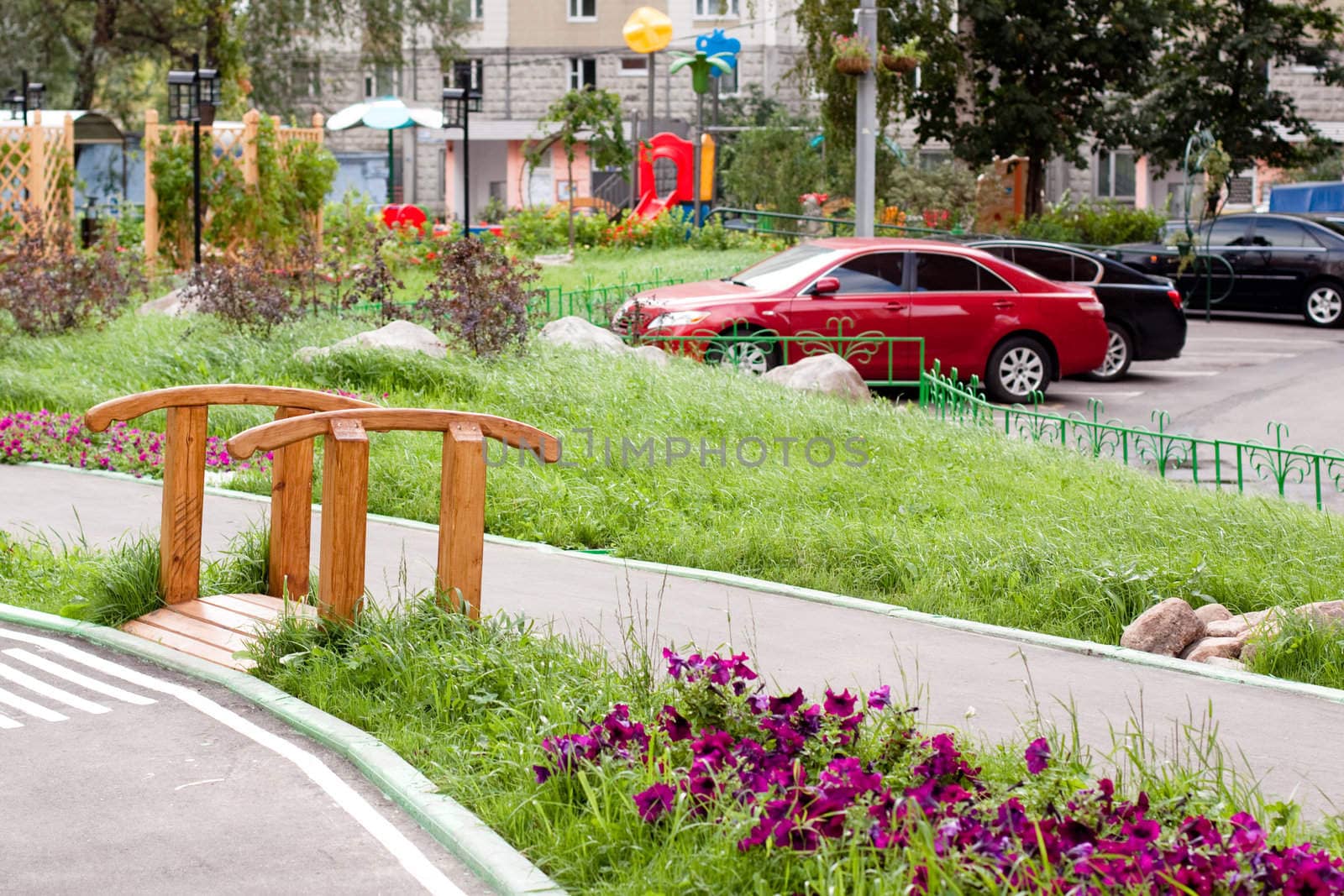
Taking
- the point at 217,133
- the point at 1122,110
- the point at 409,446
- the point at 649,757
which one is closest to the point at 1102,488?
the point at 409,446

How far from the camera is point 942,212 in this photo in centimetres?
3316

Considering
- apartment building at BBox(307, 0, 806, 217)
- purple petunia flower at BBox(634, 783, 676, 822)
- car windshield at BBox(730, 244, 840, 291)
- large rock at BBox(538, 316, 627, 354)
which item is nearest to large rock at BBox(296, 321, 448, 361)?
large rock at BBox(538, 316, 627, 354)

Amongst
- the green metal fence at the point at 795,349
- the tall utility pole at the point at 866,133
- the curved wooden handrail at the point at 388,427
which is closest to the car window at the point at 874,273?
the green metal fence at the point at 795,349

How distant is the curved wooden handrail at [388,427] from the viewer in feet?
18.4

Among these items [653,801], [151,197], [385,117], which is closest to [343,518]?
[653,801]

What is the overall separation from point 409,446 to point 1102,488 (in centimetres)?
429

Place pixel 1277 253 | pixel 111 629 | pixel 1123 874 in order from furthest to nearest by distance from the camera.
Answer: pixel 1277 253 → pixel 111 629 → pixel 1123 874

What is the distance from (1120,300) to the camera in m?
17.1

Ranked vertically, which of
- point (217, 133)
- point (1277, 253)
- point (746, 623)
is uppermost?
point (217, 133)

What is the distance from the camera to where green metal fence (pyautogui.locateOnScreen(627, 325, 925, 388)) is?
14.0 meters

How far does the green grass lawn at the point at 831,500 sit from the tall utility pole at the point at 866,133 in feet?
22.9

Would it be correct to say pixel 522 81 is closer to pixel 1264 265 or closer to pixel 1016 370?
pixel 1264 265

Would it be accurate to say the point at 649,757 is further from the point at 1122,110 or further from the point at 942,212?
the point at 1122,110

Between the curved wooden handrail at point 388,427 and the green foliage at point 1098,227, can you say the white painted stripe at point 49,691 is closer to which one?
the curved wooden handrail at point 388,427
